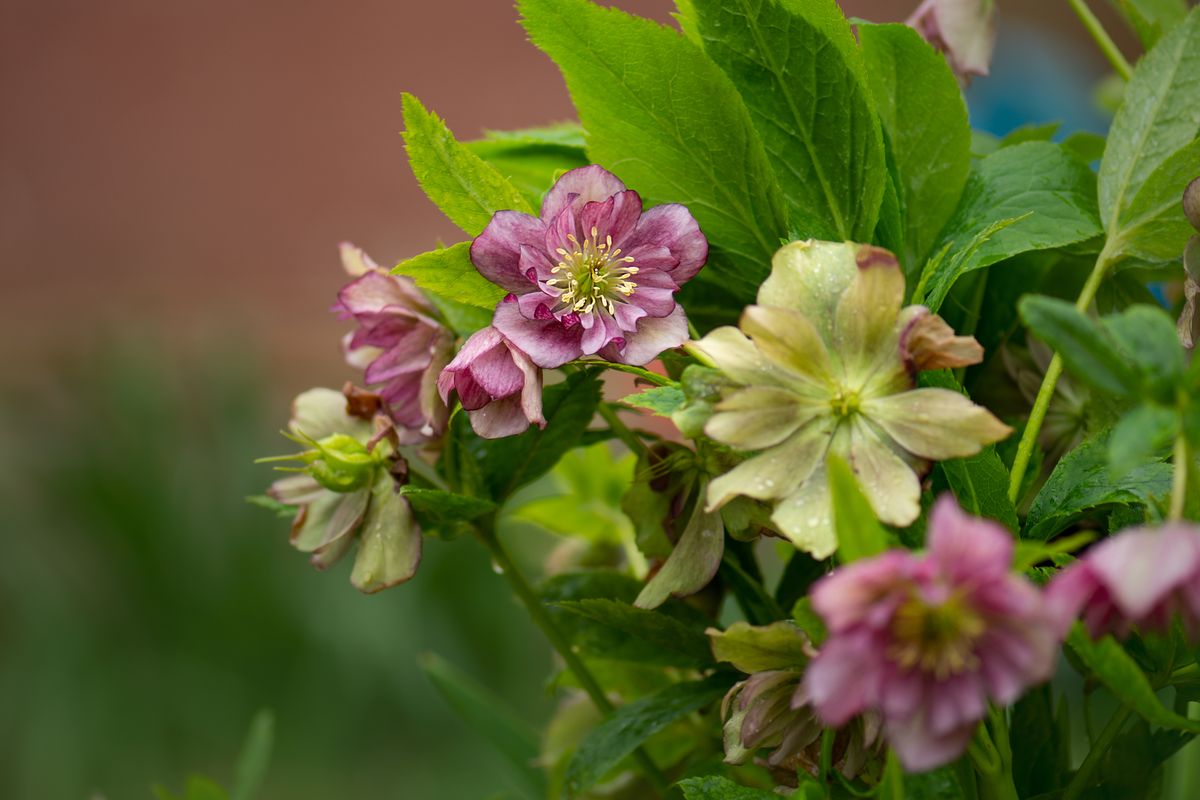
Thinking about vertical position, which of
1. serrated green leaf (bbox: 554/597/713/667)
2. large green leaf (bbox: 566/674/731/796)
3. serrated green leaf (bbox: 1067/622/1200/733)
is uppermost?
serrated green leaf (bbox: 1067/622/1200/733)

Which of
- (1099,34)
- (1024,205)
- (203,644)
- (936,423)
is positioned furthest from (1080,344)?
(203,644)

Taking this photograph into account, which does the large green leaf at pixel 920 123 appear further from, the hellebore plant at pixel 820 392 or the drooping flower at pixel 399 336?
the drooping flower at pixel 399 336

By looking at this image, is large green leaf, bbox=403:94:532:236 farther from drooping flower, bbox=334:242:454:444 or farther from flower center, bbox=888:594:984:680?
flower center, bbox=888:594:984:680

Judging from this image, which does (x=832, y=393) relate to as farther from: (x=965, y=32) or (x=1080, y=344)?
(x=965, y=32)

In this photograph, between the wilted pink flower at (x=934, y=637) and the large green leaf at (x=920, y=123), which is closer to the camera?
the wilted pink flower at (x=934, y=637)

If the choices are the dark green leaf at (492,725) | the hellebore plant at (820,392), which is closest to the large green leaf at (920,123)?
the hellebore plant at (820,392)

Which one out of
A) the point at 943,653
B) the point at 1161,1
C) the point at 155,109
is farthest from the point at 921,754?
the point at 155,109

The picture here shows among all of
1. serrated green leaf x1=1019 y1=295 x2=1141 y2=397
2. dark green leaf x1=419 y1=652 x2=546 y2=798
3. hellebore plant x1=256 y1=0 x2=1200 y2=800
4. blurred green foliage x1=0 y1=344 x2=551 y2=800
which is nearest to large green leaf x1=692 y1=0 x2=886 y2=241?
hellebore plant x1=256 y1=0 x2=1200 y2=800
